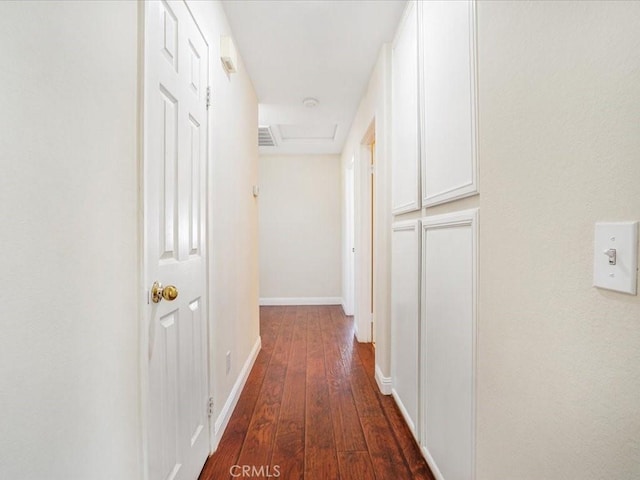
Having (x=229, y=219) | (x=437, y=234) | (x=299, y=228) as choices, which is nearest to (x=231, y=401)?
(x=229, y=219)

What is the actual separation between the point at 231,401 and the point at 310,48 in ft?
7.94

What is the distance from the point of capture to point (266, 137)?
14.2ft

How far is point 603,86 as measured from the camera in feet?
1.93

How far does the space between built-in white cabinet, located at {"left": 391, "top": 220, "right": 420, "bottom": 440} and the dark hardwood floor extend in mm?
149

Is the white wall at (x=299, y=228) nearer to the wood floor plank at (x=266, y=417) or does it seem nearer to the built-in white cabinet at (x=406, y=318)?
the wood floor plank at (x=266, y=417)

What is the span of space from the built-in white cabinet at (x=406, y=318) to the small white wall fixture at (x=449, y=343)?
3.4 inches

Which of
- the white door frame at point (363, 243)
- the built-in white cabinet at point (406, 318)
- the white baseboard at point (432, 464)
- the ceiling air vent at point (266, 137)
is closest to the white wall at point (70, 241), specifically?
the white baseboard at point (432, 464)

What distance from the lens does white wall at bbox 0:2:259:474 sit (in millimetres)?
563

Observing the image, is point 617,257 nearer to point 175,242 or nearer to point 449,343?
point 449,343

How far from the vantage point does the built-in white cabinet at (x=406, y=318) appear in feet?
5.60

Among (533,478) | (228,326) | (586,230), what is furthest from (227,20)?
(533,478)

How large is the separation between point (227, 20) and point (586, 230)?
2.21 meters

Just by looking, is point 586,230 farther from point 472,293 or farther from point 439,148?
point 439,148

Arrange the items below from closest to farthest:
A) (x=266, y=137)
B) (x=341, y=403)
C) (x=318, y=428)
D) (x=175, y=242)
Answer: (x=175, y=242) → (x=318, y=428) → (x=341, y=403) → (x=266, y=137)
